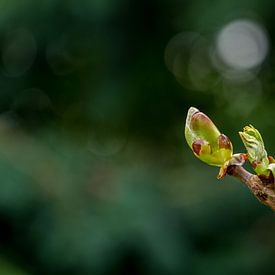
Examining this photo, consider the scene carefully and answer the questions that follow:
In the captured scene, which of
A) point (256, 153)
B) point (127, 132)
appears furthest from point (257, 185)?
point (127, 132)

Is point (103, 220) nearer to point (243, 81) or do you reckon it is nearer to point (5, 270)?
point (5, 270)

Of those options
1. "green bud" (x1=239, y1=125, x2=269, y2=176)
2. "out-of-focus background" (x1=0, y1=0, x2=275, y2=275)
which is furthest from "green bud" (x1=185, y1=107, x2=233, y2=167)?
"out-of-focus background" (x1=0, y1=0, x2=275, y2=275)

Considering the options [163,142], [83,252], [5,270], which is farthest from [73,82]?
[5,270]

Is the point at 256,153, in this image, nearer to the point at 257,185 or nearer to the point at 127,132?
the point at 257,185

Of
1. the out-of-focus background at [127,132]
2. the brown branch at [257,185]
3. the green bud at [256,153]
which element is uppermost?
the brown branch at [257,185]

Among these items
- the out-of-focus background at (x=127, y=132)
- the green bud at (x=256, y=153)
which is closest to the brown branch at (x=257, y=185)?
the green bud at (x=256, y=153)

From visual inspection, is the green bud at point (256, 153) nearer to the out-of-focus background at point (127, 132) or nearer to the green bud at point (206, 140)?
the green bud at point (206, 140)

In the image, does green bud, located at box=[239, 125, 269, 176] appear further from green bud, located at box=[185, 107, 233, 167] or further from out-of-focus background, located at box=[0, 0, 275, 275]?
out-of-focus background, located at box=[0, 0, 275, 275]
